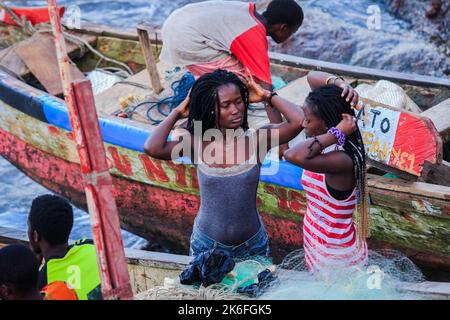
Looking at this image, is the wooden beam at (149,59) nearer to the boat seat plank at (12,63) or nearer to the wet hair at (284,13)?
the wet hair at (284,13)

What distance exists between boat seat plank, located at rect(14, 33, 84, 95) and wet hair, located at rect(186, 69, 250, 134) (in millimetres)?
3850

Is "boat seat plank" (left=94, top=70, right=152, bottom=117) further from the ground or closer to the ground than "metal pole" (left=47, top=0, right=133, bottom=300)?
closer to the ground

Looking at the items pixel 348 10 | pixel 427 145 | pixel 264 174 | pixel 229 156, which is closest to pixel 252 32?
pixel 264 174

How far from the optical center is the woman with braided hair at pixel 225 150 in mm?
4012

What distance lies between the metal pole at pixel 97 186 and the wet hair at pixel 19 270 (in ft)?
2.39

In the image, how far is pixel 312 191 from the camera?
4.07 meters

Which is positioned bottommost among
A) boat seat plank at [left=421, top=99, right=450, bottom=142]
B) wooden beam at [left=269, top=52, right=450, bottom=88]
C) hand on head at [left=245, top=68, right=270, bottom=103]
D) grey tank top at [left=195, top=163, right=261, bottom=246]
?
wooden beam at [left=269, top=52, right=450, bottom=88]

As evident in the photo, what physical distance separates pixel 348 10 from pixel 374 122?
704 cm

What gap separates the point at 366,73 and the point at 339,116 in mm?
3165

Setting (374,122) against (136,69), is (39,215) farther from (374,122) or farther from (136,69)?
(136,69)

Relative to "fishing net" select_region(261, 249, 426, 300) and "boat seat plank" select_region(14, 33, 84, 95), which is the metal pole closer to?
"fishing net" select_region(261, 249, 426, 300)

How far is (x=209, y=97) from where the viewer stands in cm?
399

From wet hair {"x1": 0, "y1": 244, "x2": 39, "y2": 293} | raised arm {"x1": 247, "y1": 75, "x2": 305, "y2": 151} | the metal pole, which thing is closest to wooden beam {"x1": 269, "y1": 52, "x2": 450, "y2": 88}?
raised arm {"x1": 247, "y1": 75, "x2": 305, "y2": 151}

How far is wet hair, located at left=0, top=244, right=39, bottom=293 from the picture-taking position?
11.3 ft
